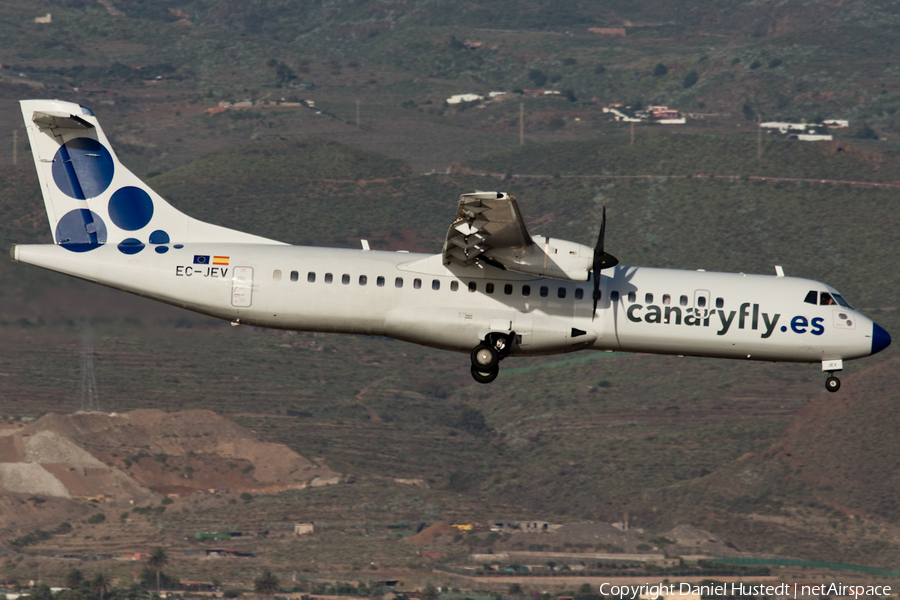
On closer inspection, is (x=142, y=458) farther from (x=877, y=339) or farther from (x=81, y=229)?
(x=877, y=339)

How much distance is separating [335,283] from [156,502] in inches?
4245

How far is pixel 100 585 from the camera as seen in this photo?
12525 cm

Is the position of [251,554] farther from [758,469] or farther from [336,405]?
[758,469]

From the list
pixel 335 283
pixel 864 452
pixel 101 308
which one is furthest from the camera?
pixel 864 452

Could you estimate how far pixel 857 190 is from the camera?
7574 inches

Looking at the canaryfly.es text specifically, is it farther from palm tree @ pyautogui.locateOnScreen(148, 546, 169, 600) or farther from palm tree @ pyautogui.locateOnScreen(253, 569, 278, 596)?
palm tree @ pyautogui.locateOnScreen(148, 546, 169, 600)

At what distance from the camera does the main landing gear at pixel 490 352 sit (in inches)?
1500

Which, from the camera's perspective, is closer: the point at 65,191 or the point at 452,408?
the point at 65,191

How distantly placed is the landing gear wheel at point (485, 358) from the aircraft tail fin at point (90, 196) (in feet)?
26.7

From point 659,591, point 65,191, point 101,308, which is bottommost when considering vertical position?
point 659,591

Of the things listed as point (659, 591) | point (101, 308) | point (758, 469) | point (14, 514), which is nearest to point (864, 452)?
point (758, 469)

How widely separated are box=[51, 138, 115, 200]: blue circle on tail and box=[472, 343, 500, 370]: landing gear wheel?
1269 cm

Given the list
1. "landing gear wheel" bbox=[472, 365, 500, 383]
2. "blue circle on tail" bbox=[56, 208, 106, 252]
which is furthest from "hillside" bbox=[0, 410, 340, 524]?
"landing gear wheel" bbox=[472, 365, 500, 383]

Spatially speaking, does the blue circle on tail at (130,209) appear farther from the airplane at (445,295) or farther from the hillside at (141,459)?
the hillside at (141,459)
